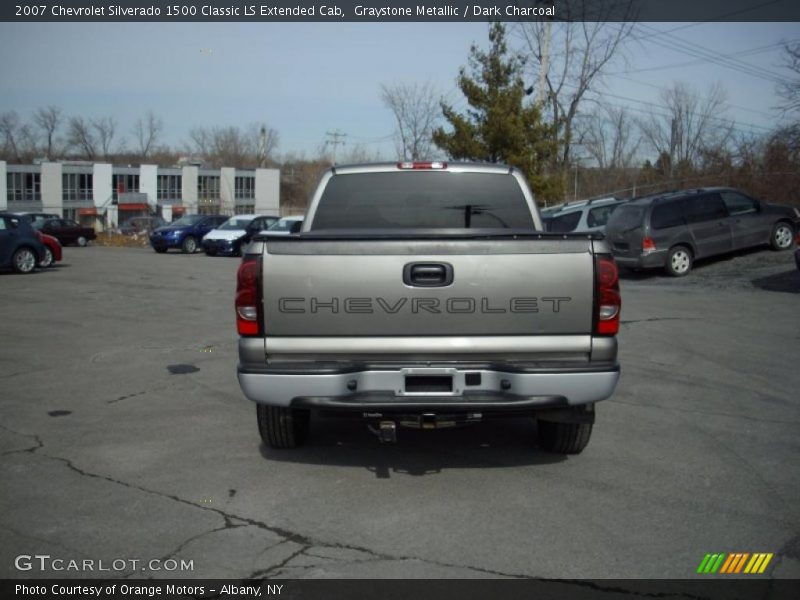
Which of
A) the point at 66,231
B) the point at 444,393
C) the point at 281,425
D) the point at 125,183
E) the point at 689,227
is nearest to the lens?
the point at 444,393

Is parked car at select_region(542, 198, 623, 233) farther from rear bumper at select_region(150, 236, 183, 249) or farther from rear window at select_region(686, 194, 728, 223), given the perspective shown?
rear bumper at select_region(150, 236, 183, 249)

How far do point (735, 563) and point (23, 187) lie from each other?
89.7 m

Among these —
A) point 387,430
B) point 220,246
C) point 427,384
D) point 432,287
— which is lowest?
point 387,430

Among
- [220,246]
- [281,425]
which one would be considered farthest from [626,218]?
[220,246]

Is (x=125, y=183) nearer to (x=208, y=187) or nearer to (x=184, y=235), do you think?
(x=208, y=187)

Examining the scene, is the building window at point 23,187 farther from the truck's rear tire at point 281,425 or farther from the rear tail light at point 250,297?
the rear tail light at point 250,297

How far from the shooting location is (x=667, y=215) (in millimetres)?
16969

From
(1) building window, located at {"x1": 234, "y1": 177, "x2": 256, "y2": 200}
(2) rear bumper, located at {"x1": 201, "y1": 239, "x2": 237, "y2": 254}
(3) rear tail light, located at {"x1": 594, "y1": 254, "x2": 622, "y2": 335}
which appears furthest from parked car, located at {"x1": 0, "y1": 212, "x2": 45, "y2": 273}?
(1) building window, located at {"x1": 234, "y1": 177, "x2": 256, "y2": 200}

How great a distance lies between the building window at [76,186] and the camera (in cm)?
8319

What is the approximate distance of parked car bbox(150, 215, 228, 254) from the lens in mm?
32531

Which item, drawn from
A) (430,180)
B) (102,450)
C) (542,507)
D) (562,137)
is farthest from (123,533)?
(562,137)

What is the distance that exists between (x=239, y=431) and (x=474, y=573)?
2.95 meters

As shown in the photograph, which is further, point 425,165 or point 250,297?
point 425,165

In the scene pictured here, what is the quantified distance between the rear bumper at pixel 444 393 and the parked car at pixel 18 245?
17.9 metres
